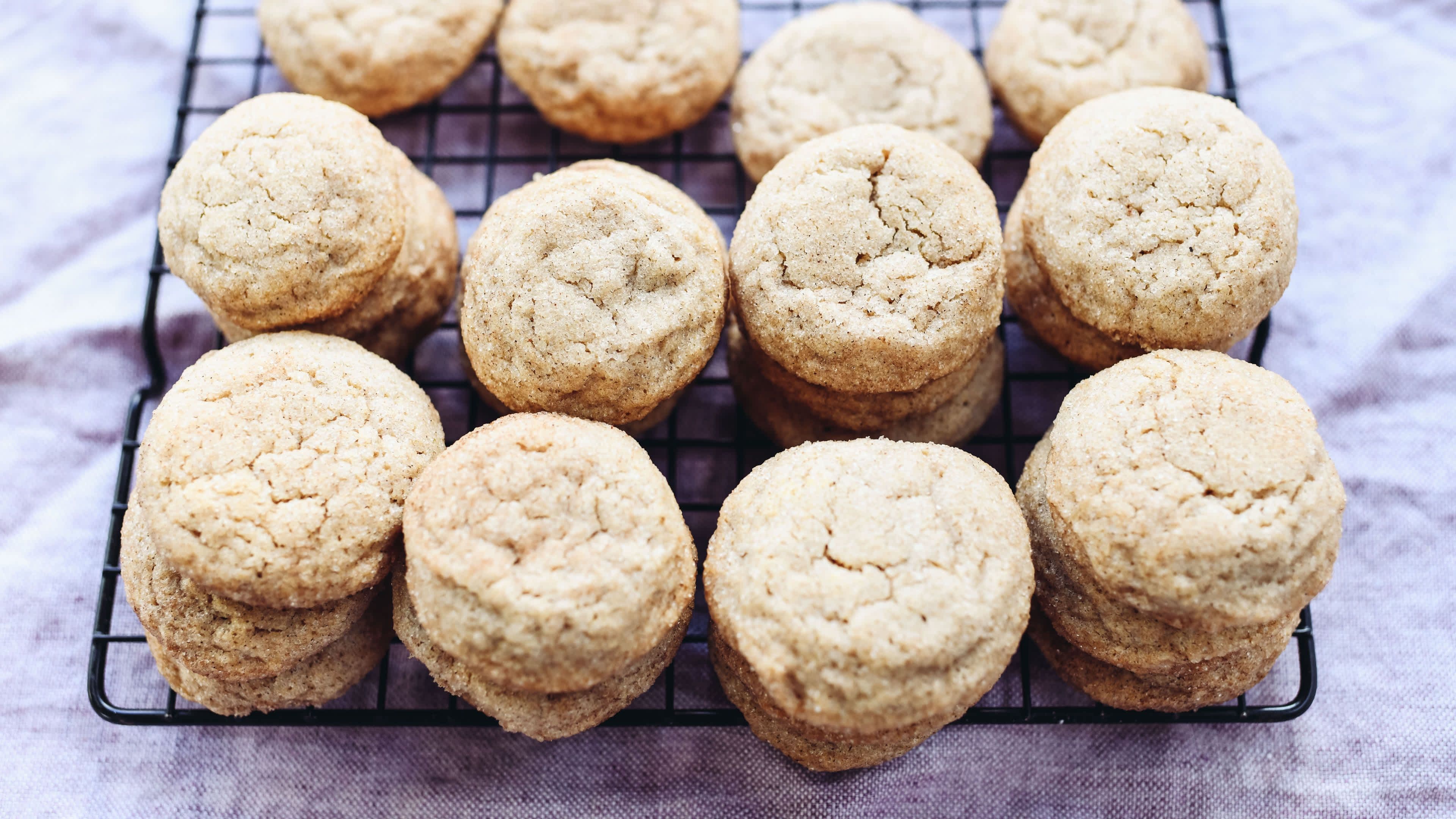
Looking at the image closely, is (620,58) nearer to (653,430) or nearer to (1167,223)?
(653,430)

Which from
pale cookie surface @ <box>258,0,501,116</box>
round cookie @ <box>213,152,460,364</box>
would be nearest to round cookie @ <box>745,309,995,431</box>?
round cookie @ <box>213,152,460,364</box>

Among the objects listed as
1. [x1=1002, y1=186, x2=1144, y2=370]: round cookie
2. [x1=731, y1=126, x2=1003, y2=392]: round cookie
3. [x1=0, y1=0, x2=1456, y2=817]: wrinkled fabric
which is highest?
→ [x1=731, y1=126, x2=1003, y2=392]: round cookie

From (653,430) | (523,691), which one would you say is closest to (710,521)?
(653,430)

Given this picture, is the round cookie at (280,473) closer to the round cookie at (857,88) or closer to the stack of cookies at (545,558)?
the stack of cookies at (545,558)

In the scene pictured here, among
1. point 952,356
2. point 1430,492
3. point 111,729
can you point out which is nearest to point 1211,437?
point 952,356

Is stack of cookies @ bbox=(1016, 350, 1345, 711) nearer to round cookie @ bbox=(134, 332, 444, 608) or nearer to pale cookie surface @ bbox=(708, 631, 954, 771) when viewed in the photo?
pale cookie surface @ bbox=(708, 631, 954, 771)

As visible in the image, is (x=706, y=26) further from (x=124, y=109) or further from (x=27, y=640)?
(x=27, y=640)
